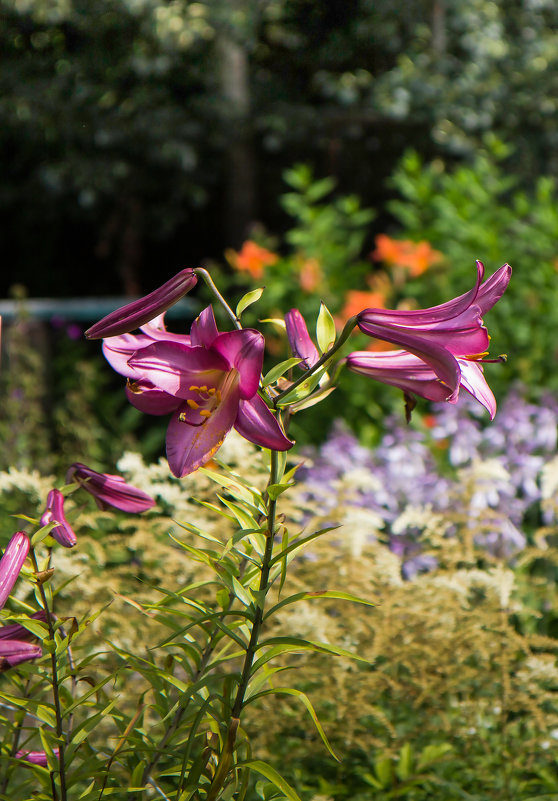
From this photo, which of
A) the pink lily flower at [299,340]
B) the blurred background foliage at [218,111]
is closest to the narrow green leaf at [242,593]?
the pink lily flower at [299,340]

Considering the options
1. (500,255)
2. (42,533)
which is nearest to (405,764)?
(42,533)

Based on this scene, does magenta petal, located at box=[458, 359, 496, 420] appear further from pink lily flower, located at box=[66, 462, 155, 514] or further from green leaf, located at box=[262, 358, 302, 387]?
pink lily flower, located at box=[66, 462, 155, 514]

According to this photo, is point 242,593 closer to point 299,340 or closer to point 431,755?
point 299,340

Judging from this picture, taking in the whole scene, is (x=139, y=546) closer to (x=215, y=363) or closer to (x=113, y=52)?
(x=215, y=363)

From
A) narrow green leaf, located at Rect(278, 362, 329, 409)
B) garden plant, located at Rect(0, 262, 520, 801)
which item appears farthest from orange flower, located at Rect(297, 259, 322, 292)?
narrow green leaf, located at Rect(278, 362, 329, 409)

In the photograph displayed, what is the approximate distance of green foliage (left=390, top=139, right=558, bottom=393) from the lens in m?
3.74

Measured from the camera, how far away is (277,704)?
167 centimetres

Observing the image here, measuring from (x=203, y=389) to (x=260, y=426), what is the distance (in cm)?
9

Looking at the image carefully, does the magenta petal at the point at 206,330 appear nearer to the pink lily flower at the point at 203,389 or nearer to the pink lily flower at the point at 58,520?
the pink lily flower at the point at 203,389

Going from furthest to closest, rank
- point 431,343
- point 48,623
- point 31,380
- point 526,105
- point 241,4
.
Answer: point 526,105 → point 241,4 → point 31,380 → point 48,623 → point 431,343

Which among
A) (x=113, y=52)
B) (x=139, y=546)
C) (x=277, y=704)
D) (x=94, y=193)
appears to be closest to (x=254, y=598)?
(x=277, y=704)

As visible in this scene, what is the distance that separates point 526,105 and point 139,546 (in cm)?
627

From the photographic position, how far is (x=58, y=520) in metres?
1.11

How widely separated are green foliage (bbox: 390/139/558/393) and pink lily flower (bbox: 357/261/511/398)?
2.43m
